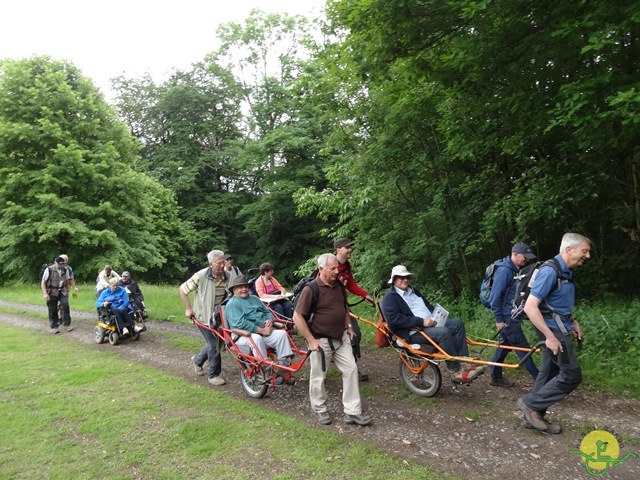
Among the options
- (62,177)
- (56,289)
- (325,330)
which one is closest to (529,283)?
(325,330)

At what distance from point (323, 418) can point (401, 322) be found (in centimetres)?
141

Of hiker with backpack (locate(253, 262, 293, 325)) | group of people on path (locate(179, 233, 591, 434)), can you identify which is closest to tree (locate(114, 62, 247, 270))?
hiker with backpack (locate(253, 262, 293, 325))

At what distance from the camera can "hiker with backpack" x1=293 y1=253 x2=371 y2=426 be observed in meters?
4.76

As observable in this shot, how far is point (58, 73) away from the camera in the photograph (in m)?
23.0

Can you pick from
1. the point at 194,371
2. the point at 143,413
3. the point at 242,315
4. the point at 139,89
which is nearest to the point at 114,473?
the point at 143,413

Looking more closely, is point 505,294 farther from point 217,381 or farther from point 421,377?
point 217,381

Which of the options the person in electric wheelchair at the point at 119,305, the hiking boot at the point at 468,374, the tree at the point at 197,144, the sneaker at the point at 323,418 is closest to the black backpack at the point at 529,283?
the hiking boot at the point at 468,374

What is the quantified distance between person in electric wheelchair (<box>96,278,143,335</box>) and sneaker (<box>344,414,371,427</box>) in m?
6.29

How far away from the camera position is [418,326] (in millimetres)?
5273

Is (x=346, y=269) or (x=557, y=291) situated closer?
(x=557, y=291)

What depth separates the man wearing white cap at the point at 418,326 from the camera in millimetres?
5145

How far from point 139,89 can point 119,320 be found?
97.0 feet

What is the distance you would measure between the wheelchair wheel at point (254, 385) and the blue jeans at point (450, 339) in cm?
195

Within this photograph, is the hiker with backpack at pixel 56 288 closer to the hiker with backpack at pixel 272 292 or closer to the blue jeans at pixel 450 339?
the hiker with backpack at pixel 272 292
